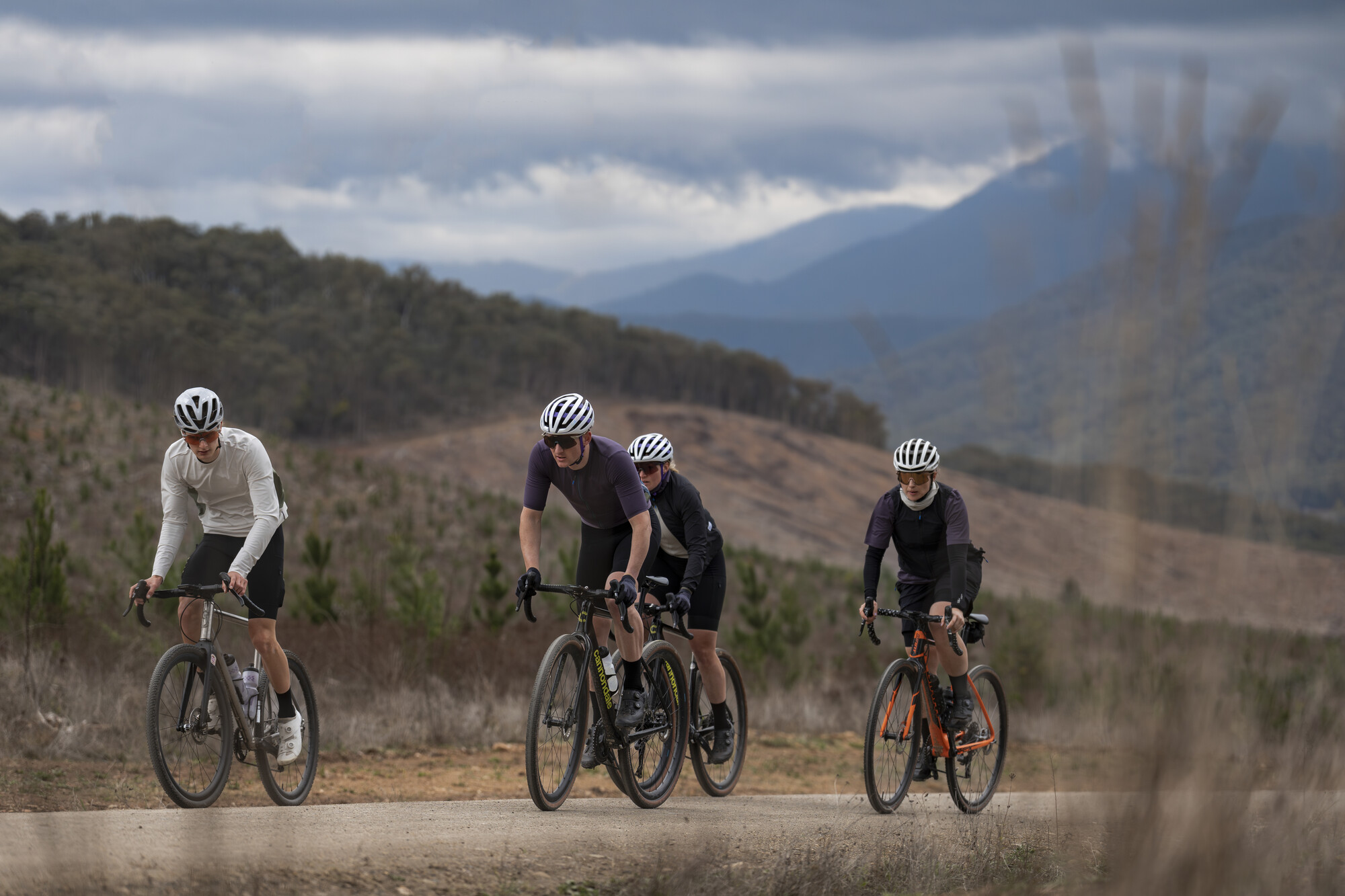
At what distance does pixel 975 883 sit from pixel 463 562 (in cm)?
2966

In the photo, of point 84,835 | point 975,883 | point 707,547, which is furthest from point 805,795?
point 84,835

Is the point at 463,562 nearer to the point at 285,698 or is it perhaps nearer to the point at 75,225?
the point at 285,698

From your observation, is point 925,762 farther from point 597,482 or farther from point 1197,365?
point 1197,365

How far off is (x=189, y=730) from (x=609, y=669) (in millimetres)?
2356

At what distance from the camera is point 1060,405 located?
2711mm

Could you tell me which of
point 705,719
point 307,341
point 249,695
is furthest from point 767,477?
point 249,695

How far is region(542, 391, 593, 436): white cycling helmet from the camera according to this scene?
6.85m

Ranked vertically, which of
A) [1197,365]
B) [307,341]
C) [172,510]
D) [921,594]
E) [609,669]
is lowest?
[609,669]

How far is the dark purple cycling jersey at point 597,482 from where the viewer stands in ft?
23.2

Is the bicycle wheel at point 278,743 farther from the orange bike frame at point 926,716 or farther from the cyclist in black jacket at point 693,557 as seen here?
the orange bike frame at point 926,716

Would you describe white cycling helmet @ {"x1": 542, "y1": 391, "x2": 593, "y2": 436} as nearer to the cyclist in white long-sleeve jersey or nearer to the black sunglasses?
the black sunglasses

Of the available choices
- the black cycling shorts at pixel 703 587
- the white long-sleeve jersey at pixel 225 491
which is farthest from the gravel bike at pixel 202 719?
the black cycling shorts at pixel 703 587

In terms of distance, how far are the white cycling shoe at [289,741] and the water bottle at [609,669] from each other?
6.14 feet

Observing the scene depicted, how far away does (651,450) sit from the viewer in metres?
7.92
